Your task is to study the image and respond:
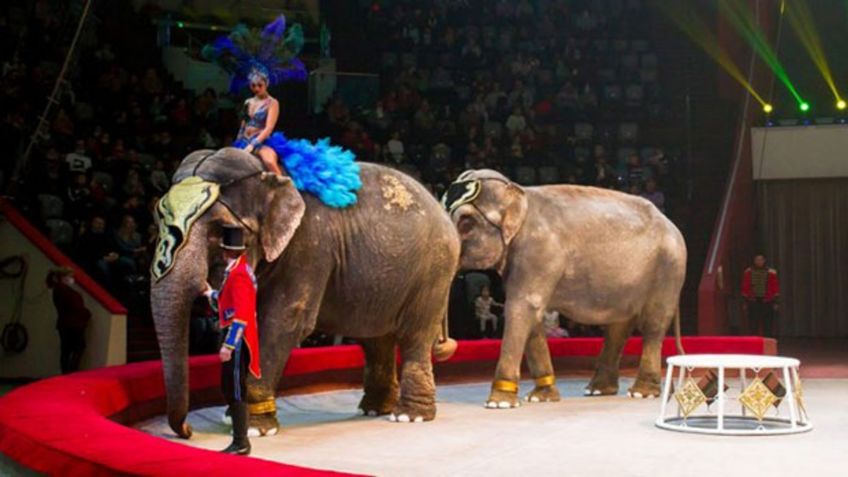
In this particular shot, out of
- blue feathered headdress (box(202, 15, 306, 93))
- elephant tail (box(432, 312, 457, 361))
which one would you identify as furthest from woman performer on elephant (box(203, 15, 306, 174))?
elephant tail (box(432, 312, 457, 361))

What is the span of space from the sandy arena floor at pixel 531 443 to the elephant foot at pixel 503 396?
0.14 metres

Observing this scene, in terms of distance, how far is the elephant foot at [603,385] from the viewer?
36.0ft

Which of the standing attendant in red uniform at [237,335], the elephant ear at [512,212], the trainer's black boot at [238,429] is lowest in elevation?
the trainer's black boot at [238,429]

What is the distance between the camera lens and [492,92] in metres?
22.0

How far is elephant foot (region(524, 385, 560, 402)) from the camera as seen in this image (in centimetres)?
1030

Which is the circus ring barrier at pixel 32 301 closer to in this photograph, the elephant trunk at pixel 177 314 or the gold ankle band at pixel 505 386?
the gold ankle band at pixel 505 386

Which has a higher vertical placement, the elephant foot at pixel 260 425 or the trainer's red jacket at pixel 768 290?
the elephant foot at pixel 260 425

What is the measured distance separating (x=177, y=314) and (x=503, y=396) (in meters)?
3.49

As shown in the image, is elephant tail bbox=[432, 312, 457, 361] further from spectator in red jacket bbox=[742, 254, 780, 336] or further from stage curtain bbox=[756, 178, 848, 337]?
stage curtain bbox=[756, 178, 848, 337]

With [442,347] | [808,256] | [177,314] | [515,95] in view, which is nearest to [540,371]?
[442,347]

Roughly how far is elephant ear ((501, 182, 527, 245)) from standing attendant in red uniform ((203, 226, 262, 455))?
3685 mm

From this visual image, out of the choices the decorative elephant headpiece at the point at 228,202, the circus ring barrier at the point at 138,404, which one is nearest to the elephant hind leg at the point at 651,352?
the circus ring barrier at the point at 138,404

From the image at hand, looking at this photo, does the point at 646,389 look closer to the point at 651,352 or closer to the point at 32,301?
the point at 651,352

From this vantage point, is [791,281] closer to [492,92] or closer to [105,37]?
[492,92]
